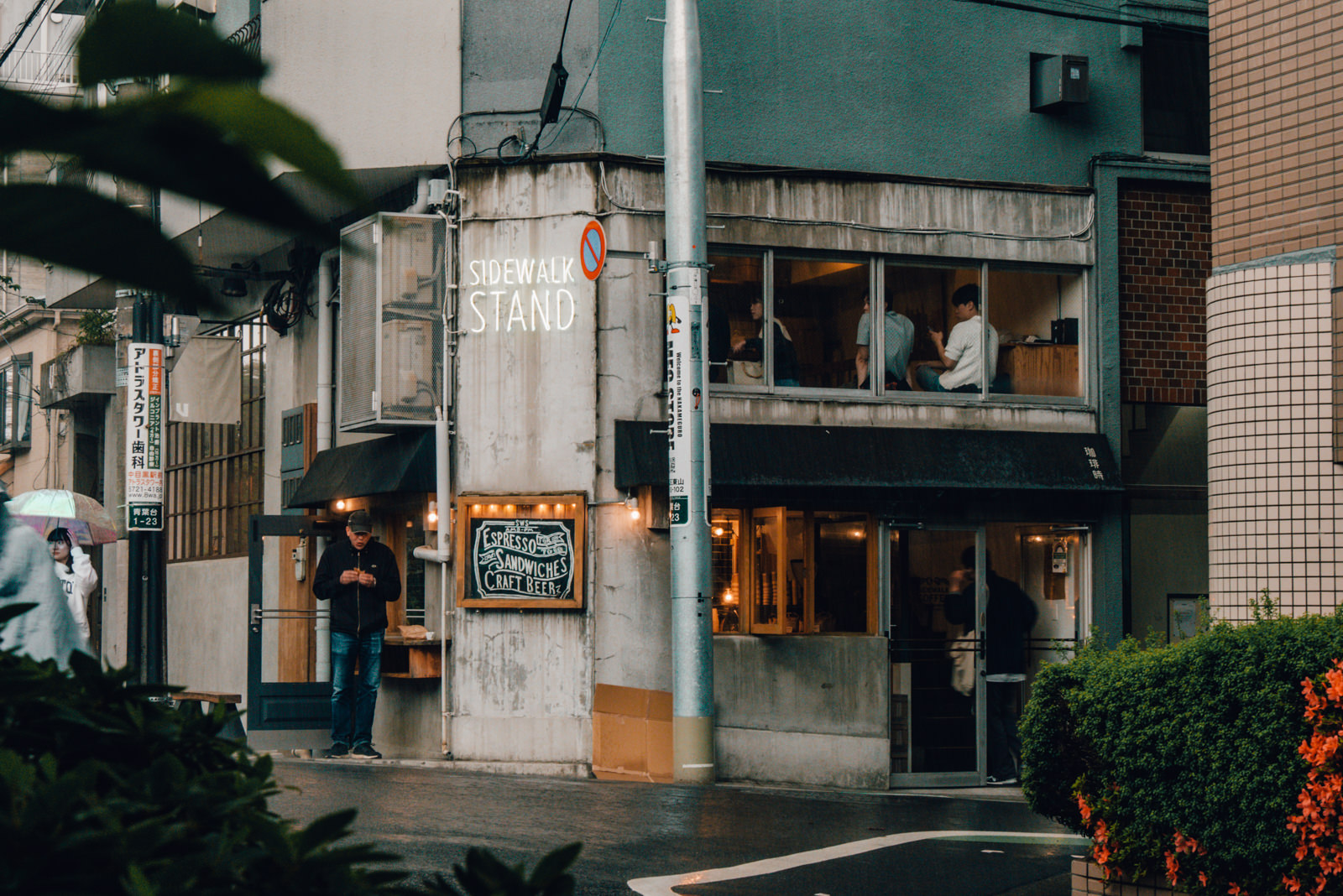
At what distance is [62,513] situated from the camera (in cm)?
1543

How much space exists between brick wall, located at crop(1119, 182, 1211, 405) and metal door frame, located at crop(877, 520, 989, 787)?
7.52 feet

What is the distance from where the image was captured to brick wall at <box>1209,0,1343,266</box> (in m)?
8.57

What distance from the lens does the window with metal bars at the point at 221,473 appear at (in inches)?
726

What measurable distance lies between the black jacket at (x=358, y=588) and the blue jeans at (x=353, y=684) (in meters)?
0.13

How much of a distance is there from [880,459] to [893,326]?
1.39m

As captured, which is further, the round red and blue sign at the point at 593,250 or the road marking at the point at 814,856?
the round red and blue sign at the point at 593,250

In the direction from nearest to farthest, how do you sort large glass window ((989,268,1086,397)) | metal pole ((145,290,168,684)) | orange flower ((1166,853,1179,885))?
orange flower ((1166,853,1179,885)) < large glass window ((989,268,1086,397)) < metal pole ((145,290,168,684))

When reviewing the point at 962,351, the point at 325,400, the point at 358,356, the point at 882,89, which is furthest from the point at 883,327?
the point at 325,400

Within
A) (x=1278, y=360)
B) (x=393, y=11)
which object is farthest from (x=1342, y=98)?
(x=393, y=11)

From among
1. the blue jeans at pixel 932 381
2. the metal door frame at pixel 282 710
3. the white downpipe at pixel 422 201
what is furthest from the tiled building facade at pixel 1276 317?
the metal door frame at pixel 282 710

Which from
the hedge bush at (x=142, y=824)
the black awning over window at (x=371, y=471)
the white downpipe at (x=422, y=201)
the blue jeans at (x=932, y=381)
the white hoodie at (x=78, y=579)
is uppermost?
the white downpipe at (x=422, y=201)

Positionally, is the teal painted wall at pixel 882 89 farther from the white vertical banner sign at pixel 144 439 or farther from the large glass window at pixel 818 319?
the white vertical banner sign at pixel 144 439

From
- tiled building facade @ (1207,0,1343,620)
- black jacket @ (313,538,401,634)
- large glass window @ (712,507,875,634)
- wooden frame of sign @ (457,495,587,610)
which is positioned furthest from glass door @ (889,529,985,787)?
black jacket @ (313,538,401,634)

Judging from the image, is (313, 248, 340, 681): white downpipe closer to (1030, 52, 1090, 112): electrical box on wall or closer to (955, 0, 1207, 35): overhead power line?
(955, 0, 1207, 35): overhead power line
